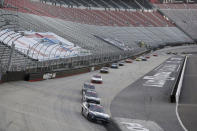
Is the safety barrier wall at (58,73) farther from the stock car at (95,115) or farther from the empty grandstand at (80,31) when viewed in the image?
the stock car at (95,115)

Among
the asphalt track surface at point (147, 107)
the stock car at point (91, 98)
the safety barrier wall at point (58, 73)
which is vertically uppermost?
the safety barrier wall at point (58, 73)

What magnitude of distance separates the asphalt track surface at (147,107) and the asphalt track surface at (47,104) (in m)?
1.04

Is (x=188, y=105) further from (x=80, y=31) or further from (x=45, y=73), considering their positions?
(x=80, y=31)

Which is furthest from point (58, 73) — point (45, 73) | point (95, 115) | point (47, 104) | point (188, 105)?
point (95, 115)

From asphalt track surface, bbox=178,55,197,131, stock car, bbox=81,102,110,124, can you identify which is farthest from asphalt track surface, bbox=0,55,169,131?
asphalt track surface, bbox=178,55,197,131

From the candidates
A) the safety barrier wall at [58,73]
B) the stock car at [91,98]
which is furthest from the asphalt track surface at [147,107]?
the safety barrier wall at [58,73]

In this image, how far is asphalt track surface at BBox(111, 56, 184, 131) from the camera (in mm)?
19812

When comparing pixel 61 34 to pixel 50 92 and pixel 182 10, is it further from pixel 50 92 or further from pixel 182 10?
pixel 182 10

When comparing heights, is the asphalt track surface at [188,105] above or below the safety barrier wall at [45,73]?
below

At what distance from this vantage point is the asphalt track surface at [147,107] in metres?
19.8

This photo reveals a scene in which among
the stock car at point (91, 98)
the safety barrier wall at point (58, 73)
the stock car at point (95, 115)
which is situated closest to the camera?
the stock car at point (95, 115)

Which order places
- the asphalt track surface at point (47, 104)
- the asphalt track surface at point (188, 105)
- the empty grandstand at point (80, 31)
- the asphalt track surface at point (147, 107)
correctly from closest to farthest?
the asphalt track surface at point (47, 104) < the asphalt track surface at point (147, 107) < the asphalt track surface at point (188, 105) < the empty grandstand at point (80, 31)

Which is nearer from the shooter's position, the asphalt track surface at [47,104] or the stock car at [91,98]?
the asphalt track surface at [47,104]

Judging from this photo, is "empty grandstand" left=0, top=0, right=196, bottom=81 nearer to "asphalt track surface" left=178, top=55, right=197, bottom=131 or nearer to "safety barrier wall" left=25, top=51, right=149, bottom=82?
"safety barrier wall" left=25, top=51, right=149, bottom=82
